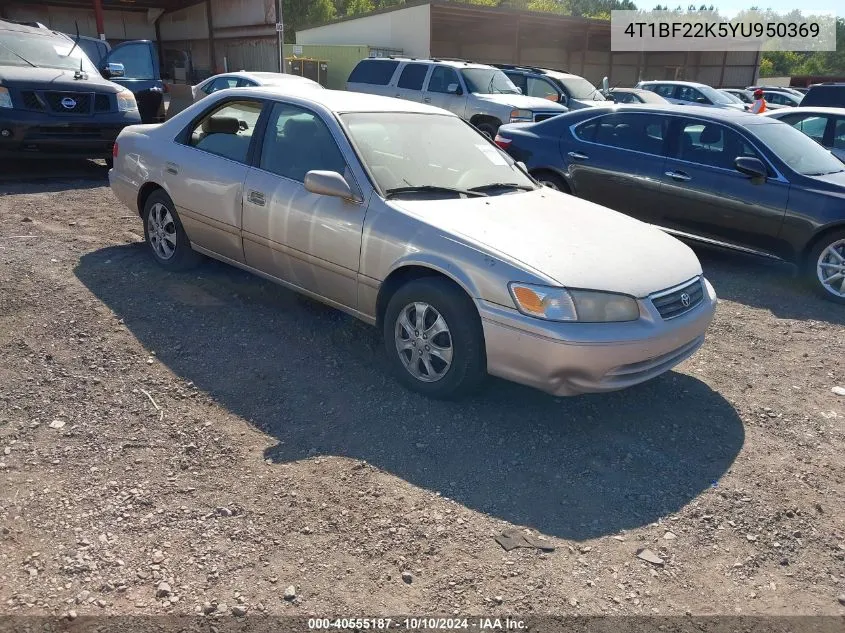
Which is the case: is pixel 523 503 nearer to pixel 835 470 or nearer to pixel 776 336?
pixel 835 470

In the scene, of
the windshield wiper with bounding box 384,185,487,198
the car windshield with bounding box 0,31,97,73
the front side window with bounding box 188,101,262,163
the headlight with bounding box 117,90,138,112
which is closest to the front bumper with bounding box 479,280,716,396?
the windshield wiper with bounding box 384,185,487,198

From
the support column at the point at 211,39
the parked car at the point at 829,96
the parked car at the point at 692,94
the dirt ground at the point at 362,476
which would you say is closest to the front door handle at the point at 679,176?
the dirt ground at the point at 362,476

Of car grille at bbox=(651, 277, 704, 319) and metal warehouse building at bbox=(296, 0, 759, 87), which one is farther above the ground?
metal warehouse building at bbox=(296, 0, 759, 87)

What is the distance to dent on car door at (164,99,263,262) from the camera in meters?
5.04

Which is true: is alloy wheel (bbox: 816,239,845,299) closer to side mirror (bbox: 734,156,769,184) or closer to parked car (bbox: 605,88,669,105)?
side mirror (bbox: 734,156,769,184)

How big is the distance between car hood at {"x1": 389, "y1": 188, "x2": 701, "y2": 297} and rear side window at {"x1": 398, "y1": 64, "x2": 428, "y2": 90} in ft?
34.5

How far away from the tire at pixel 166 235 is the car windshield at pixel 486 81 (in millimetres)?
9067

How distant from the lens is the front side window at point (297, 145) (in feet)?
14.9

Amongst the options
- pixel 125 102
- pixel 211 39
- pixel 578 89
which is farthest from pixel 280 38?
pixel 125 102

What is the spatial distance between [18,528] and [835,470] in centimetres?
388

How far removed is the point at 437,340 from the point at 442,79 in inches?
444

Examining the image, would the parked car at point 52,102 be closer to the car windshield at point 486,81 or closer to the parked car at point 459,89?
the parked car at point 459,89

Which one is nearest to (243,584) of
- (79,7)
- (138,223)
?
(138,223)

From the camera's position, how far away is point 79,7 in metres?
24.8
